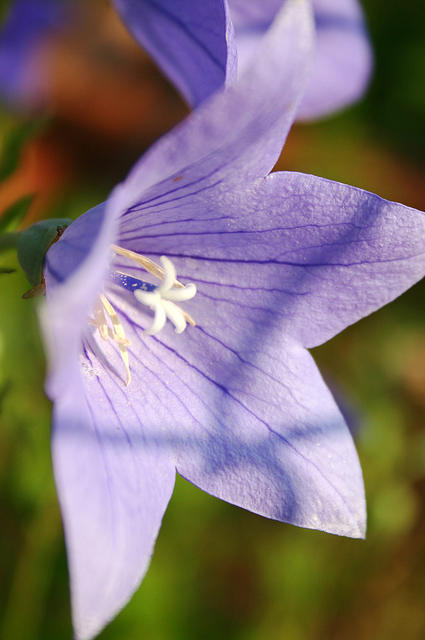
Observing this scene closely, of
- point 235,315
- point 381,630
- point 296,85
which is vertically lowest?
point 381,630

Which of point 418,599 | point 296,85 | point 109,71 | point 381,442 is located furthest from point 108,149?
point 296,85

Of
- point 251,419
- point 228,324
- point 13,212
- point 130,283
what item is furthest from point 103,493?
point 13,212

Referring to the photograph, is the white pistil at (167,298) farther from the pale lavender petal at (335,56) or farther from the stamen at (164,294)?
the pale lavender petal at (335,56)

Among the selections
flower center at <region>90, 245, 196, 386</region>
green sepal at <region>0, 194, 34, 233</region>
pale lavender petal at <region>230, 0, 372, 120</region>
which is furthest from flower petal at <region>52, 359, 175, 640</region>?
pale lavender petal at <region>230, 0, 372, 120</region>

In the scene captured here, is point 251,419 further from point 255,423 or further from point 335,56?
point 335,56

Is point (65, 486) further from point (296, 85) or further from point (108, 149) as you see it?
point (108, 149)
